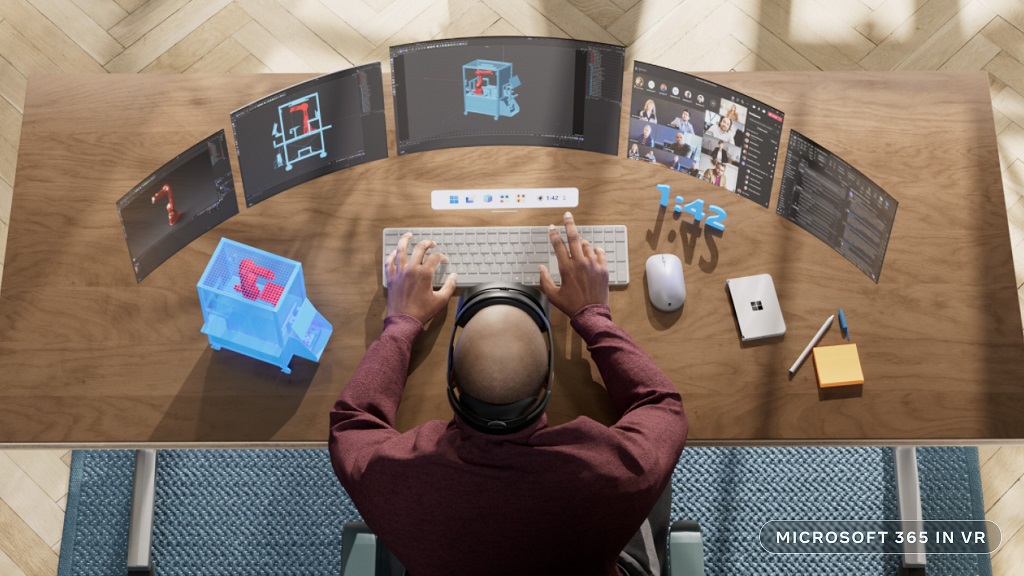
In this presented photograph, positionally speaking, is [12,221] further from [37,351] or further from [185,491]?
[185,491]

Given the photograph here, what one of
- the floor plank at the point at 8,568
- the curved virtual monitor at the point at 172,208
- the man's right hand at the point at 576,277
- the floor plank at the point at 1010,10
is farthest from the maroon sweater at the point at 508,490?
the floor plank at the point at 1010,10

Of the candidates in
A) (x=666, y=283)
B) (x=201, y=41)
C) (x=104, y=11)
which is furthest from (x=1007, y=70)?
(x=104, y=11)

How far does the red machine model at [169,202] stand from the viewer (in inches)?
67.1

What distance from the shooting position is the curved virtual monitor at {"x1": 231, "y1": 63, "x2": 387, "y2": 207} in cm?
170

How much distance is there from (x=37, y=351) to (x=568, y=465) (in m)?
1.09

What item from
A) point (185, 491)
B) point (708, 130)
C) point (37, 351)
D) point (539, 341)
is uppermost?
point (708, 130)

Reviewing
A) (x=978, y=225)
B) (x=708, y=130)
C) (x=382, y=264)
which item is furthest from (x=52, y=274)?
(x=978, y=225)

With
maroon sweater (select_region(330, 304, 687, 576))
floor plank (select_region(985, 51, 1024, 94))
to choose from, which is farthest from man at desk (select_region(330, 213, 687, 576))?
floor plank (select_region(985, 51, 1024, 94))

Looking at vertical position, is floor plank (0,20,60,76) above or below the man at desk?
above

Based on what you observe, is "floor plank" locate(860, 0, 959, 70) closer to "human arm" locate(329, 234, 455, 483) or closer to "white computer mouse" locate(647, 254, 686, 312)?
"white computer mouse" locate(647, 254, 686, 312)

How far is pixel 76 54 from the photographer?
9.36ft

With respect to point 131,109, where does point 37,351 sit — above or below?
below

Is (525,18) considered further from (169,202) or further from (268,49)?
(169,202)

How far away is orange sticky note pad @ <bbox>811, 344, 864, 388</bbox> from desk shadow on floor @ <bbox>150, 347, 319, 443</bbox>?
0.98 metres
